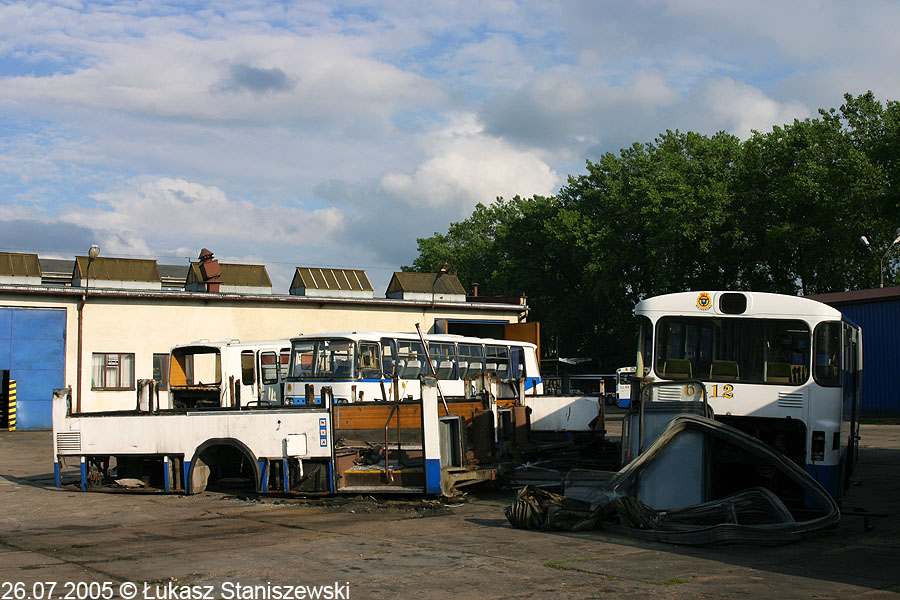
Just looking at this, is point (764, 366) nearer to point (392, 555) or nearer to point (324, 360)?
point (392, 555)

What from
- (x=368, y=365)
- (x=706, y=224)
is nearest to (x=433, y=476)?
(x=368, y=365)

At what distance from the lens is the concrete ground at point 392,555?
7.40 metres

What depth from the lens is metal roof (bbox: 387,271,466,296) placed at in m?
46.0

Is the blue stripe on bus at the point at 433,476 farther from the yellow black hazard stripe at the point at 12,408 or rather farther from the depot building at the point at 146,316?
the yellow black hazard stripe at the point at 12,408

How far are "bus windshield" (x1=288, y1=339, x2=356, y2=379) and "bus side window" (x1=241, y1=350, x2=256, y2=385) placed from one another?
22.7 feet

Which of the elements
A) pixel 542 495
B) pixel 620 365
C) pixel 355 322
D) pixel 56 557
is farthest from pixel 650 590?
pixel 620 365

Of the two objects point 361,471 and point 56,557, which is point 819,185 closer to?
point 361,471

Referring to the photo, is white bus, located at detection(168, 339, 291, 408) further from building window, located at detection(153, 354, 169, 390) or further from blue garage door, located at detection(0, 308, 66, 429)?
blue garage door, located at detection(0, 308, 66, 429)

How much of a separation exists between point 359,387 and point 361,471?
716 centimetres

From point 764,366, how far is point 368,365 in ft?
34.0

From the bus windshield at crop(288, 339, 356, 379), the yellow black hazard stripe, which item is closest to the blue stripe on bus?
the bus windshield at crop(288, 339, 356, 379)

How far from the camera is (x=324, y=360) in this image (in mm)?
20469

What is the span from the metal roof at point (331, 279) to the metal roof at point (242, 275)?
1.52 meters

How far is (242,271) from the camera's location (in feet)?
145
